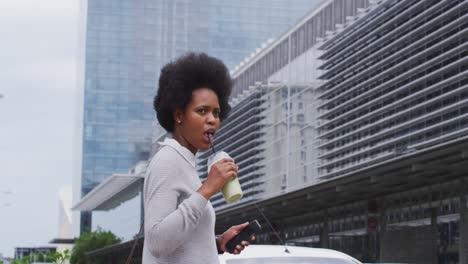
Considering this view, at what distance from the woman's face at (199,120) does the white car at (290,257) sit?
3.59 meters

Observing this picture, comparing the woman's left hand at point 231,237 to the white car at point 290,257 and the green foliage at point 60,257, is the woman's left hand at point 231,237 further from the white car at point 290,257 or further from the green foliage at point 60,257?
the green foliage at point 60,257

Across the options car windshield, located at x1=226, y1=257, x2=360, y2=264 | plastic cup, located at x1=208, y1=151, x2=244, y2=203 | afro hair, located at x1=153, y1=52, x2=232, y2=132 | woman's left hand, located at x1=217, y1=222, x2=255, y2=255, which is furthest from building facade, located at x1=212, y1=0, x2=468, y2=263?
plastic cup, located at x1=208, y1=151, x2=244, y2=203

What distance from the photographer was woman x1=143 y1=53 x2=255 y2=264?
3438 mm

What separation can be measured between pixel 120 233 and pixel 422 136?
266ft

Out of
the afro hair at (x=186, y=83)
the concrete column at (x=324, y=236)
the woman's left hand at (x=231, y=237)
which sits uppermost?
the concrete column at (x=324, y=236)

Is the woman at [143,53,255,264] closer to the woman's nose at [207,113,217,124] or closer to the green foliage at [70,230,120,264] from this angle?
the woman's nose at [207,113,217,124]

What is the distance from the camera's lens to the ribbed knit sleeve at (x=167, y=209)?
11.2ft

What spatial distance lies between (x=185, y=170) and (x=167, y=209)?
162 millimetres

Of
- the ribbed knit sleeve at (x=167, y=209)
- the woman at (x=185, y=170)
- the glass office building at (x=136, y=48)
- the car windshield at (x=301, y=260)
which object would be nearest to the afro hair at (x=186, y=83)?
the woman at (x=185, y=170)

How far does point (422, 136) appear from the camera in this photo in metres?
68.6

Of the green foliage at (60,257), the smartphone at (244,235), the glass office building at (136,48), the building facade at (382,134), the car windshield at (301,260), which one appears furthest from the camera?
the glass office building at (136,48)

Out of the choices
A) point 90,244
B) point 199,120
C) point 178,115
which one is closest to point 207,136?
point 199,120

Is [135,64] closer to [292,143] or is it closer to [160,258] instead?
[292,143]

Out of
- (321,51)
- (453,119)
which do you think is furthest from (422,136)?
(321,51)
